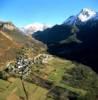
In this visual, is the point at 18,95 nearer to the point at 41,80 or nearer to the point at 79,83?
the point at 41,80

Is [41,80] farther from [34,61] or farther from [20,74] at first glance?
[34,61]

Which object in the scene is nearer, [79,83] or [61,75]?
[79,83]

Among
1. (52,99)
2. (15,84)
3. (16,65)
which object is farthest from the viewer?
(16,65)

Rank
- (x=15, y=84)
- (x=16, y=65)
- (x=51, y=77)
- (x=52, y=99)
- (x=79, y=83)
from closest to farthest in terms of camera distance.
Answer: (x=52, y=99) → (x=15, y=84) → (x=79, y=83) → (x=51, y=77) → (x=16, y=65)

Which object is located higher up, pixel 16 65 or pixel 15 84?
pixel 16 65

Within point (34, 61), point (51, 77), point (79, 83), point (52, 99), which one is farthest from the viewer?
point (34, 61)

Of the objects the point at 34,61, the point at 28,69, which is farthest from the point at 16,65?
the point at 34,61

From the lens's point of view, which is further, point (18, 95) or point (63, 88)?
point (63, 88)

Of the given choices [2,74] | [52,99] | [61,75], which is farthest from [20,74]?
[52,99]

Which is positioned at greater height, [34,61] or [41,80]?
[34,61]
